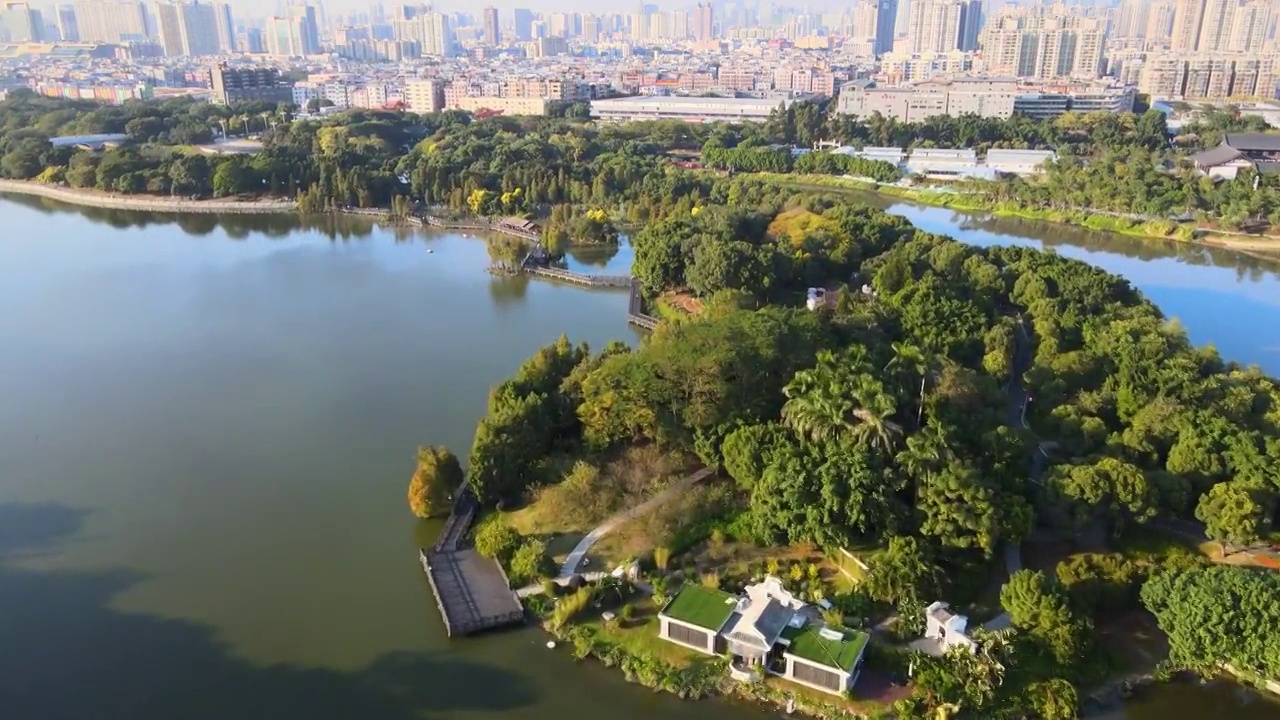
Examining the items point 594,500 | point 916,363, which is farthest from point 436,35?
point 594,500

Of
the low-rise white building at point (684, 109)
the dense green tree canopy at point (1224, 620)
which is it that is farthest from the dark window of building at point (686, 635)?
the low-rise white building at point (684, 109)

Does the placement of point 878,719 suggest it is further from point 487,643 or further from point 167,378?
point 167,378

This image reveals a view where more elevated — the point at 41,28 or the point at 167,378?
the point at 41,28

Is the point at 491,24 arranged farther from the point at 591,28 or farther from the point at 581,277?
the point at 581,277

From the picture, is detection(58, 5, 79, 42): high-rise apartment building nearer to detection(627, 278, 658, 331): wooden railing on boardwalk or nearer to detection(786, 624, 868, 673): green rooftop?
detection(627, 278, 658, 331): wooden railing on boardwalk

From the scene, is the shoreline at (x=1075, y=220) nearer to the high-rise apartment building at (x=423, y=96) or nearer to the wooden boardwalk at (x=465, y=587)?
the wooden boardwalk at (x=465, y=587)

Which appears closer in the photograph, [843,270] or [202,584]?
[202,584]

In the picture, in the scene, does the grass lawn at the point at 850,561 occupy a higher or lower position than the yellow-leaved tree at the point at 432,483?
lower

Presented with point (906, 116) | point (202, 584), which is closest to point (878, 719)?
point (202, 584)
